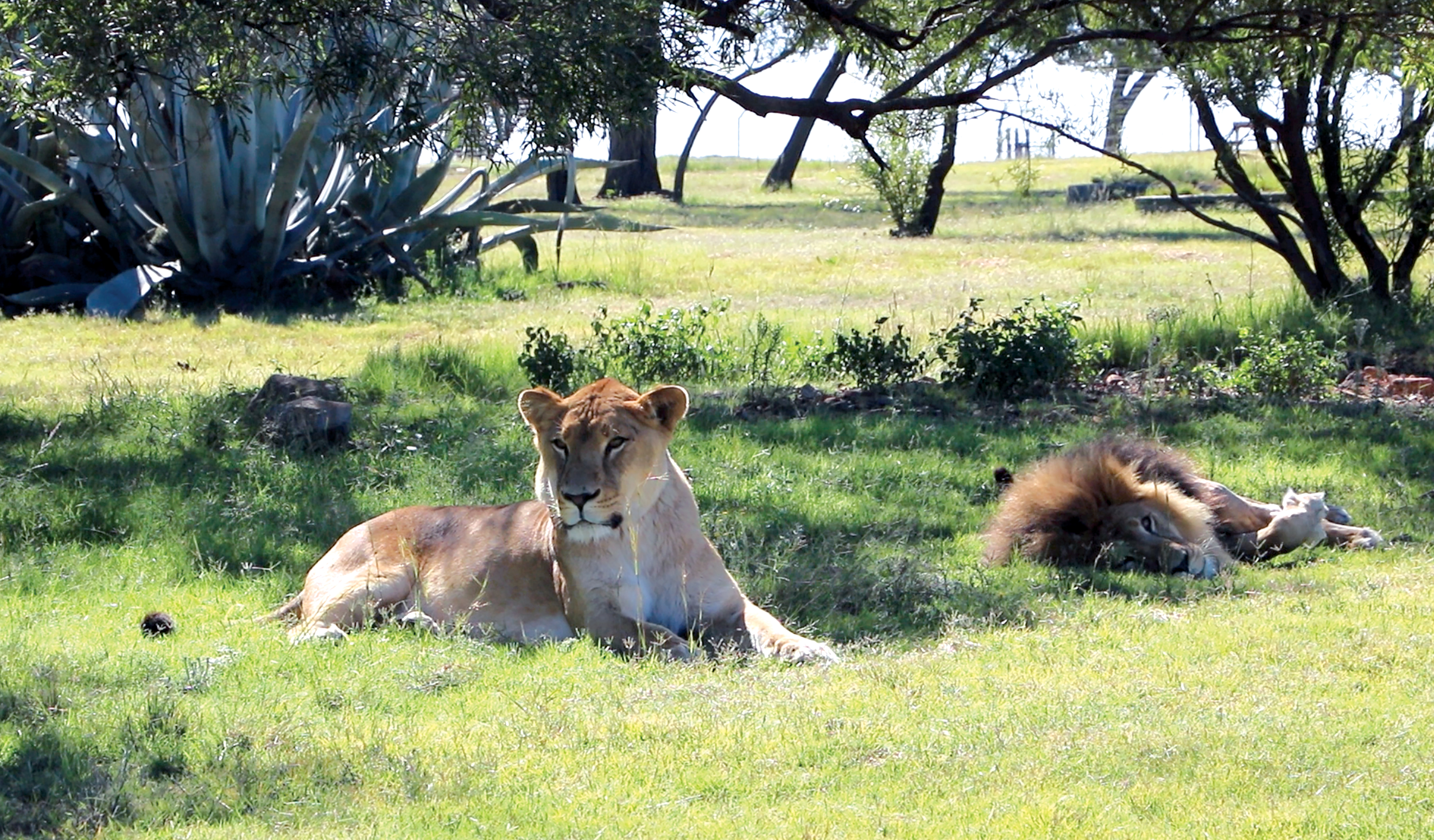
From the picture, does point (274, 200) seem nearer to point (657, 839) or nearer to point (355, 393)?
point (355, 393)

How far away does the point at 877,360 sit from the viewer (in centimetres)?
1174

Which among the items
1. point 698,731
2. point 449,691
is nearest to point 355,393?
point 449,691

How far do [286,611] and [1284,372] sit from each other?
7.56 metres

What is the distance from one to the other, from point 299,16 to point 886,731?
17.8 feet

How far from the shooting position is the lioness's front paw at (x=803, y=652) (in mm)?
6051

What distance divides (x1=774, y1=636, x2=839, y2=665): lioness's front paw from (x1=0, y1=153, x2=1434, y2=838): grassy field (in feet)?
0.36

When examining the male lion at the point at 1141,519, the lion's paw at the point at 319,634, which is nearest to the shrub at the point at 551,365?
the male lion at the point at 1141,519

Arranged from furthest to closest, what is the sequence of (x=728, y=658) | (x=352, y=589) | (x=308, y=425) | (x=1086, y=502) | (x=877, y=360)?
(x=877, y=360), (x=308, y=425), (x=1086, y=502), (x=352, y=589), (x=728, y=658)

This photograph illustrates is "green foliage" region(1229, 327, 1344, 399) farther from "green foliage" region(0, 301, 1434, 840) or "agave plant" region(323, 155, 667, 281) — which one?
"agave plant" region(323, 155, 667, 281)

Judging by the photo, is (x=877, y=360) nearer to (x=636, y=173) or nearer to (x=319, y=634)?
(x=319, y=634)

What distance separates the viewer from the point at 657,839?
4.03 m

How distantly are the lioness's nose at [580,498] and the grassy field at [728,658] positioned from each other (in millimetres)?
581

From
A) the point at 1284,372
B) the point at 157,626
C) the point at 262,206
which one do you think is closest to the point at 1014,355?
the point at 1284,372

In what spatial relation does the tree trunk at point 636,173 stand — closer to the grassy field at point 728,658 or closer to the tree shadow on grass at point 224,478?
the grassy field at point 728,658
